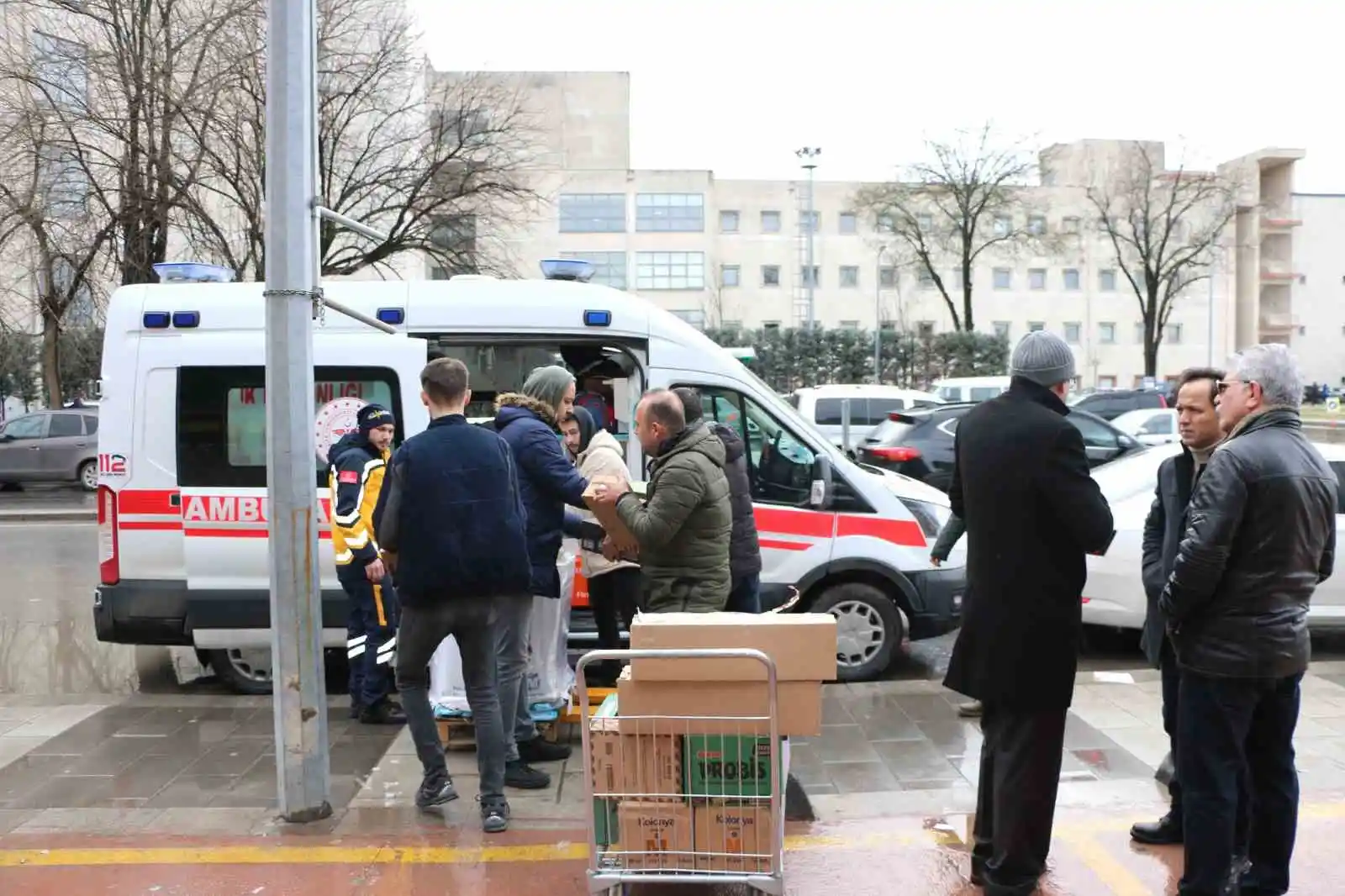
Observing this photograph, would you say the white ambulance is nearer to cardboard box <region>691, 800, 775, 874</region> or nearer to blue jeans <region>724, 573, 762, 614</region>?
blue jeans <region>724, 573, 762, 614</region>

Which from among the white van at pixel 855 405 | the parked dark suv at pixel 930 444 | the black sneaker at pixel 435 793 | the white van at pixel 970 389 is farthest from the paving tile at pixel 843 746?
the white van at pixel 970 389

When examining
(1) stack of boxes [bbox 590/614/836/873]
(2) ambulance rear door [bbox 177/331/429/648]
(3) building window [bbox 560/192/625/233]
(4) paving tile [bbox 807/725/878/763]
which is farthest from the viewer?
(3) building window [bbox 560/192/625/233]

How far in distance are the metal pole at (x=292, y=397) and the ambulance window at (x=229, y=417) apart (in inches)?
78.5

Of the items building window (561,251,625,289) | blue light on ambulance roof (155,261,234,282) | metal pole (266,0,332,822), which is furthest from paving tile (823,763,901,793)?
building window (561,251,625,289)

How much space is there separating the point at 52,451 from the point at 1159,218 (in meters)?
45.4

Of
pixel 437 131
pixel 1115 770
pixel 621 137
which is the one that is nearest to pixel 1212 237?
pixel 621 137

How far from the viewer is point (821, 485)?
7.18 metres

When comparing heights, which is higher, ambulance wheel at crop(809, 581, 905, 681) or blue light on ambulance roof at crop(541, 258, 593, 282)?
blue light on ambulance roof at crop(541, 258, 593, 282)

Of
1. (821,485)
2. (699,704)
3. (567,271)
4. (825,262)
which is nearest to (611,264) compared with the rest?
(825,262)

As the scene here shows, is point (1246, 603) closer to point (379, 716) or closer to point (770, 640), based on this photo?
point (770, 640)

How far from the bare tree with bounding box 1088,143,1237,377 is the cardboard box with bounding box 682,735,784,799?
164 ft

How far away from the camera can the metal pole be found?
483 centimetres

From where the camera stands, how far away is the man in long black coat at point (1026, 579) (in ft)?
12.7

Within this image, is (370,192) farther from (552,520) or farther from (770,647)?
(770,647)
